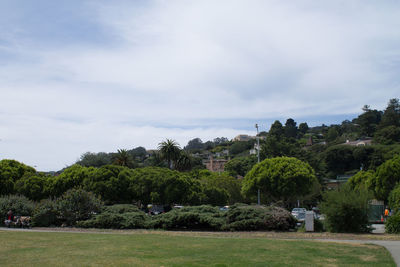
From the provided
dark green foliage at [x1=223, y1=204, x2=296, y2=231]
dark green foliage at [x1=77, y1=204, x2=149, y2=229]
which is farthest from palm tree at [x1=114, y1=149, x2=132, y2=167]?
dark green foliage at [x1=223, y1=204, x2=296, y2=231]

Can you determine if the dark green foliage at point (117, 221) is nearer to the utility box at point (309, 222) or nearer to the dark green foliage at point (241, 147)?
the utility box at point (309, 222)

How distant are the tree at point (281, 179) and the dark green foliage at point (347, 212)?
22.4 meters

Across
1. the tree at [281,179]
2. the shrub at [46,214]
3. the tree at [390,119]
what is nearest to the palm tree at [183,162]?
the tree at [281,179]

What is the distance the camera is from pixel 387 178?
4353 centimetres

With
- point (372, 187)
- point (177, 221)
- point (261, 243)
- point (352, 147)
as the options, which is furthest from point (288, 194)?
point (352, 147)

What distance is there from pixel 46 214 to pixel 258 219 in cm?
1477

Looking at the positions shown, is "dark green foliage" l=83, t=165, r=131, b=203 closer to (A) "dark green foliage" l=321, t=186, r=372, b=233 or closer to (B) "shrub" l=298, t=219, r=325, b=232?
(B) "shrub" l=298, t=219, r=325, b=232

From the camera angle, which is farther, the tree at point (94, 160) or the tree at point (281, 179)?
the tree at point (94, 160)

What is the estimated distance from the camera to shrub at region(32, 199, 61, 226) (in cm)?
2778

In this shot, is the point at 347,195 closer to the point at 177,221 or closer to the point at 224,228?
the point at 224,228

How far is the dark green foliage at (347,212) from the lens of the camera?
2105cm

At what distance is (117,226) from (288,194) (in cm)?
2423

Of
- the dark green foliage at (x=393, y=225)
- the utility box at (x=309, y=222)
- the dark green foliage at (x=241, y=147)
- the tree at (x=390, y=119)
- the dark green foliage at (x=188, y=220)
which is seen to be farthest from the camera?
the dark green foliage at (x=241, y=147)

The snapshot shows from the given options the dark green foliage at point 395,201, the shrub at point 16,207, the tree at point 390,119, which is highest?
the tree at point 390,119
